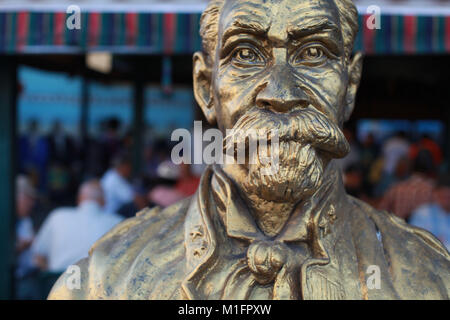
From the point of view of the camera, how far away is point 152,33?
12.2 ft

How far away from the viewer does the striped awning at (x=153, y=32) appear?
3633 mm

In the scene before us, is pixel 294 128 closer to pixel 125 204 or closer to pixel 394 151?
pixel 125 204

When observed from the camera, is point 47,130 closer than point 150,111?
Yes

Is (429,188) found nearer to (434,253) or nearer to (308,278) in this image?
(434,253)

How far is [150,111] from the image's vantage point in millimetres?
11305

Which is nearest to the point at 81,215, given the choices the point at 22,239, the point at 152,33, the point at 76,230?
the point at 76,230

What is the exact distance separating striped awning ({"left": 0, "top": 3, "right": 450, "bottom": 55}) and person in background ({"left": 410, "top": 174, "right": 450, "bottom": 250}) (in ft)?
3.18

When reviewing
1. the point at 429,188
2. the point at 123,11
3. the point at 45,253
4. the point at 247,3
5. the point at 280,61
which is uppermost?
the point at 123,11

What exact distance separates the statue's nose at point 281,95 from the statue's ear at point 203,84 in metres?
0.27

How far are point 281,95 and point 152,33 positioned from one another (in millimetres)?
2597

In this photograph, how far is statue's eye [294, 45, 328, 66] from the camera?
1.38m

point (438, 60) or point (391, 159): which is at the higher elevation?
point (438, 60)
